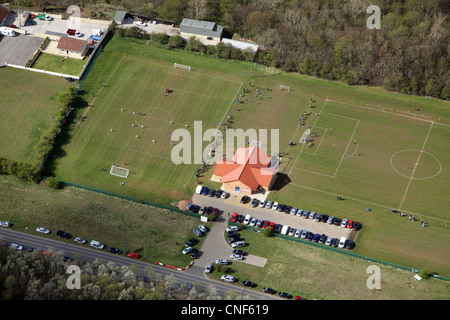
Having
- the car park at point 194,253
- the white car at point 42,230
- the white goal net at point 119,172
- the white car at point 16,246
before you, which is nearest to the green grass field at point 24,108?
Result: the white goal net at point 119,172

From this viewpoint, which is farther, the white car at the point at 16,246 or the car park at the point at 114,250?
the car park at the point at 114,250

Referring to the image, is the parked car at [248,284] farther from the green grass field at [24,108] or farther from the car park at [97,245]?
the green grass field at [24,108]

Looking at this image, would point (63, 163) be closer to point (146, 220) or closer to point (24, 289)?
point (146, 220)

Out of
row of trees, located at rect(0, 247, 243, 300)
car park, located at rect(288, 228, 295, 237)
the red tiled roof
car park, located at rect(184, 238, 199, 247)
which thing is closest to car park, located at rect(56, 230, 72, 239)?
row of trees, located at rect(0, 247, 243, 300)

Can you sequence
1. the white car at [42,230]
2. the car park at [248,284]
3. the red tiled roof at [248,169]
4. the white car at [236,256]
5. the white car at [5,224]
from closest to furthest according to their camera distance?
the car park at [248,284] → the white car at [236,256] → the white car at [42,230] → the white car at [5,224] → the red tiled roof at [248,169]

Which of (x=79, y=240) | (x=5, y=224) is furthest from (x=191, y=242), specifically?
(x=5, y=224)

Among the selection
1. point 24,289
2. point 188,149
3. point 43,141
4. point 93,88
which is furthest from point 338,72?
point 24,289

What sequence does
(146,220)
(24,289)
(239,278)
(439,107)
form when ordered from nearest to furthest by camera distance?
(24,289)
(239,278)
(146,220)
(439,107)

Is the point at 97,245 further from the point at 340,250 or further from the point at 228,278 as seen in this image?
the point at 340,250
